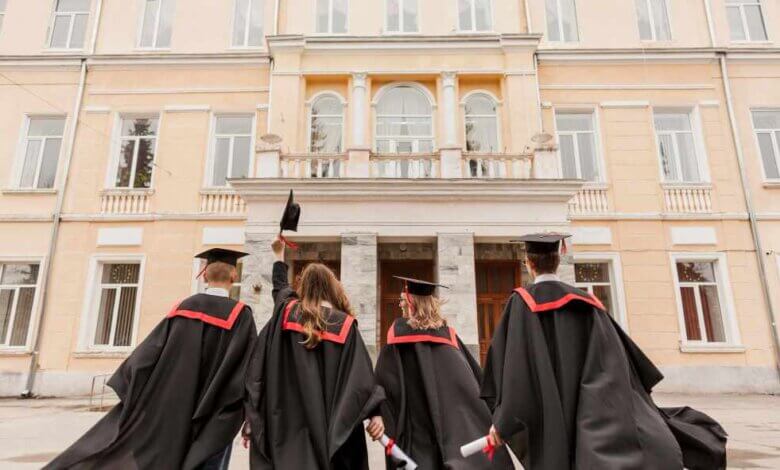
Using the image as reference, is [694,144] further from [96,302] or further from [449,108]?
[96,302]

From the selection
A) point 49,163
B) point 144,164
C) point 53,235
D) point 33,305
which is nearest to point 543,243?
point 144,164

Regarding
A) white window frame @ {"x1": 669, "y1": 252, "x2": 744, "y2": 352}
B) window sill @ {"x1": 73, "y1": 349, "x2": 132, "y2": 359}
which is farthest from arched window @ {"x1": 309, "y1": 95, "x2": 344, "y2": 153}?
white window frame @ {"x1": 669, "y1": 252, "x2": 744, "y2": 352}

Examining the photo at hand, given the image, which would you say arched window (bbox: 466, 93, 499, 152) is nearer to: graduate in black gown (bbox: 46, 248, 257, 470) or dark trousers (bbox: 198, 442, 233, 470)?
graduate in black gown (bbox: 46, 248, 257, 470)

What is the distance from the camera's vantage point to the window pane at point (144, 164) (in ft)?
45.0

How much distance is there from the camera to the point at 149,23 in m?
15.1

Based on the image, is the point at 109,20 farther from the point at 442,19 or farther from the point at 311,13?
the point at 442,19

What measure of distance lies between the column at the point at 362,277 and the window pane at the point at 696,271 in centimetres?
858

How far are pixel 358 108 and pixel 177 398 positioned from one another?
424 inches

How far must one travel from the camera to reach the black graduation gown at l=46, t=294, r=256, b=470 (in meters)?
3.33

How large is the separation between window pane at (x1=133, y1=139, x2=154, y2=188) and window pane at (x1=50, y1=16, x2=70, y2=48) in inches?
172

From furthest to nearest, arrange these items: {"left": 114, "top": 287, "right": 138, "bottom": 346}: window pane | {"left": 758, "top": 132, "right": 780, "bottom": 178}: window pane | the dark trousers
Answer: {"left": 758, "top": 132, "right": 780, "bottom": 178}: window pane < {"left": 114, "top": 287, "right": 138, "bottom": 346}: window pane < the dark trousers

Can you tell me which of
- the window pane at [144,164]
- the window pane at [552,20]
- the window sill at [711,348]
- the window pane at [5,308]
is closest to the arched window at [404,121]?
the window pane at [552,20]

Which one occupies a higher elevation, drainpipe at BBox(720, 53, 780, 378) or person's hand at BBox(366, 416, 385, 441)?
drainpipe at BBox(720, 53, 780, 378)

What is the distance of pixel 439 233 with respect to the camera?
10766 millimetres
